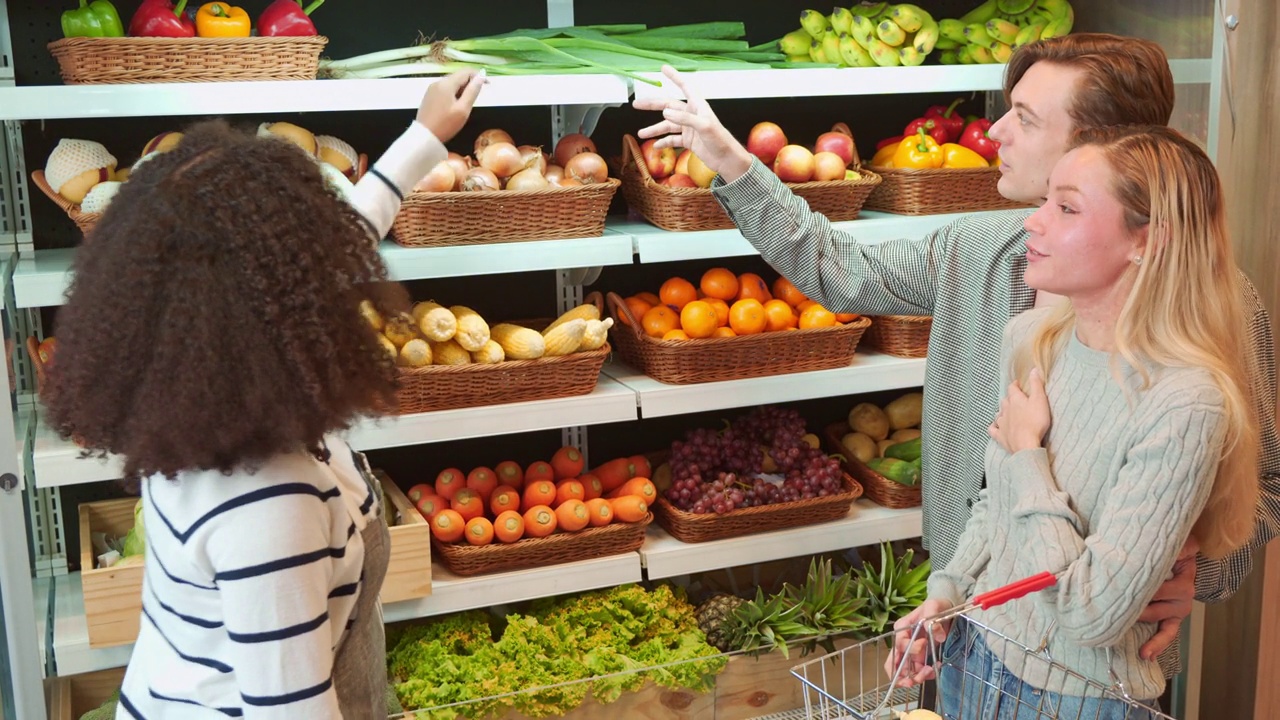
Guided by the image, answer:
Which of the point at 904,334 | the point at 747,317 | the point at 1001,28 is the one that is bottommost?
the point at 904,334

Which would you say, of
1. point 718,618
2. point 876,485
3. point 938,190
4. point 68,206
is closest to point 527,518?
point 718,618

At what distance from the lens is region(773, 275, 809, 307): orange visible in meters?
3.04

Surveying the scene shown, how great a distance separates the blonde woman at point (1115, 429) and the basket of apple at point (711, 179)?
1.16 m

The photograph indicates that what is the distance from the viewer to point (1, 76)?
8.45 ft

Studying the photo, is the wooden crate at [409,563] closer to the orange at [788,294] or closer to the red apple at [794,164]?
the orange at [788,294]

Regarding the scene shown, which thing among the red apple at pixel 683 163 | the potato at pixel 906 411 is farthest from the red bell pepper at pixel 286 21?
the potato at pixel 906 411

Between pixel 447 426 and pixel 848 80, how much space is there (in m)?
1.25

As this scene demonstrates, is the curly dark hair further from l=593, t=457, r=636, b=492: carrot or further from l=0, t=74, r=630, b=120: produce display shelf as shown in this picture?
l=593, t=457, r=636, b=492: carrot

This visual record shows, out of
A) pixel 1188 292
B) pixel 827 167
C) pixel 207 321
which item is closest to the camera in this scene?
pixel 207 321

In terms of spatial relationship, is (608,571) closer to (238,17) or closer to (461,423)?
(461,423)

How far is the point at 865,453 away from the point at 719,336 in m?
0.68

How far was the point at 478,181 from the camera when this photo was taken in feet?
8.66

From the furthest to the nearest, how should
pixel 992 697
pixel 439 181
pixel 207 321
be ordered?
pixel 439 181
pixel 992 697
pixel 207 321

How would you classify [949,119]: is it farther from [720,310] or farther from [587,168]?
[587,168]
